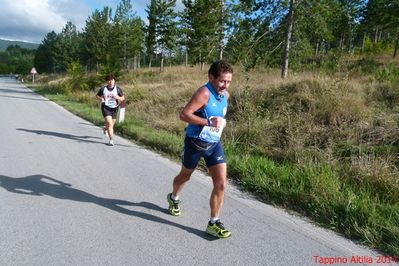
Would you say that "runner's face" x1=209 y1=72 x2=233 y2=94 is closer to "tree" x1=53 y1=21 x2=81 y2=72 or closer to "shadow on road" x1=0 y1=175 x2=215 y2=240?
"shadow on road" x1=0 y1=175 x2=215 y2=240

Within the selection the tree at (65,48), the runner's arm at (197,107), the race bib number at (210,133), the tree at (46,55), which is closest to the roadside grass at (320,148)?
the race bib number at (210,133)

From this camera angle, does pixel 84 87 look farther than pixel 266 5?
Yes

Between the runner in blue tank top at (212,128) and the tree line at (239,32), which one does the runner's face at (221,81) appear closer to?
the runner in blue tank top at (212,128)

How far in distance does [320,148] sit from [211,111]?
4.24 metres

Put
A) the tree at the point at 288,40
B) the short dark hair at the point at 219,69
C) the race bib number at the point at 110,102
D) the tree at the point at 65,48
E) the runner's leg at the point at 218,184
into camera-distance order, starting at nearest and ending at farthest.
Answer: the short dark hair at the point at 219,69 → the runner's leg at the point at 218,184 → the race bib number at the point at 110,102 → the tree at the point at 288,40 → the tree at the point at 65,48

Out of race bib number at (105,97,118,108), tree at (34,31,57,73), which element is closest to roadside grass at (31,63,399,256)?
race bib number at (105,97,118,108)

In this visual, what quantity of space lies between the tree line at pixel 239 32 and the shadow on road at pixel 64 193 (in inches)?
265

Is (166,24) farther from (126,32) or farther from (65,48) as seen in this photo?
(65,48)

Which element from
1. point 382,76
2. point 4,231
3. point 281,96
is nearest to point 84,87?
point 281,96

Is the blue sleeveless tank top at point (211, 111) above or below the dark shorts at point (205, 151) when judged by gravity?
above

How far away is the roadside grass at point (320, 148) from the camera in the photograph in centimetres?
445

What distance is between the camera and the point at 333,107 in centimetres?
817

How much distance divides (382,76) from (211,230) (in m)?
Result: 8.49

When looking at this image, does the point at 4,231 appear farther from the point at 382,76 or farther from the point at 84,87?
the point at 84,87
